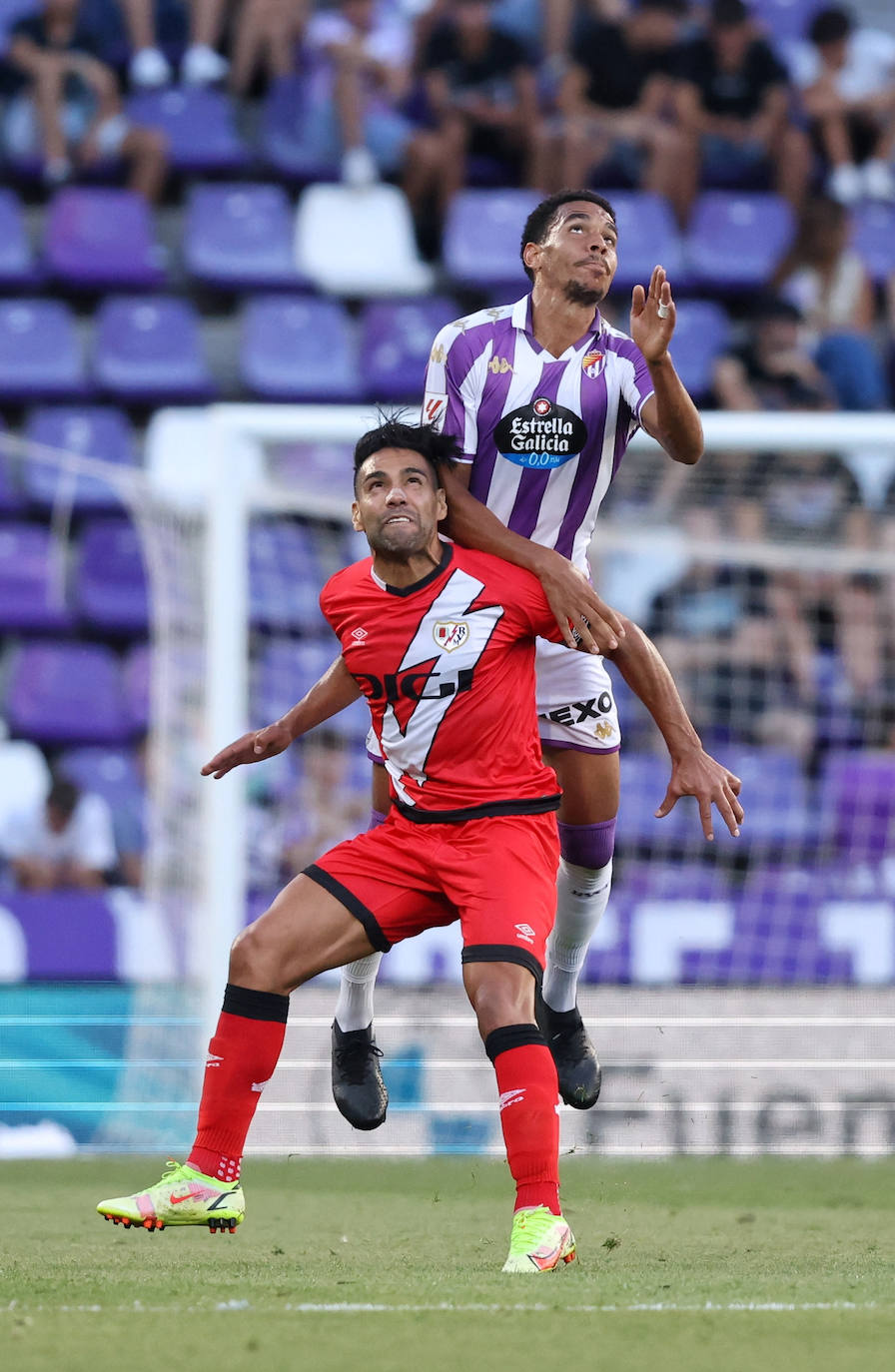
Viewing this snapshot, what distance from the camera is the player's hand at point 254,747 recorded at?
5234 millimetres

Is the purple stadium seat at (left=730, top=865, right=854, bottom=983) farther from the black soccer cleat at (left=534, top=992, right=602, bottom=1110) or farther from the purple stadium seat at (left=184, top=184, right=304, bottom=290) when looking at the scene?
the purple stadium seat at (left=184, top=184, right=304, bottom=290)

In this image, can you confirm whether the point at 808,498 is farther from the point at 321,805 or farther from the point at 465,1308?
the point at 465,1308

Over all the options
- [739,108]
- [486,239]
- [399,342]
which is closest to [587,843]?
[399,342]

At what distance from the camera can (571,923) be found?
600 cm

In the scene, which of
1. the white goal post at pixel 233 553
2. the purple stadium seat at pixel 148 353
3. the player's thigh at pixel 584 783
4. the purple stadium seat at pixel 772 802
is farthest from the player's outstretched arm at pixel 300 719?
the purple stadium seat at pixel 148 353

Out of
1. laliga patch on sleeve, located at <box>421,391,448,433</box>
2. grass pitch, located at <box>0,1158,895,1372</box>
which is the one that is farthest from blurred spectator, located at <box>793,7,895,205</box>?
laliga patch on sleeve, located at <box>421,391,448,433</box>

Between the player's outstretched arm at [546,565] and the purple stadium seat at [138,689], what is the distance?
5.88 metres

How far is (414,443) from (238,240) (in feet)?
26.8

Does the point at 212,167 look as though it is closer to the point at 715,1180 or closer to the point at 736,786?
the point at 715,1180

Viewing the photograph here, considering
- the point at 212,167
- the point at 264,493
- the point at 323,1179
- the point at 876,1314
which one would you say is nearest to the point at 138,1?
the point at 212,167

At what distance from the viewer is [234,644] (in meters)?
7.88

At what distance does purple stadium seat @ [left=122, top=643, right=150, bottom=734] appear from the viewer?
10836 mm

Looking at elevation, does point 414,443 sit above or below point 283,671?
above

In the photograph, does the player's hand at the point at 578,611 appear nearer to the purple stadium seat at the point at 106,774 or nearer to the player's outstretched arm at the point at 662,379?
the player's outstretched arm at the point at 662,379
